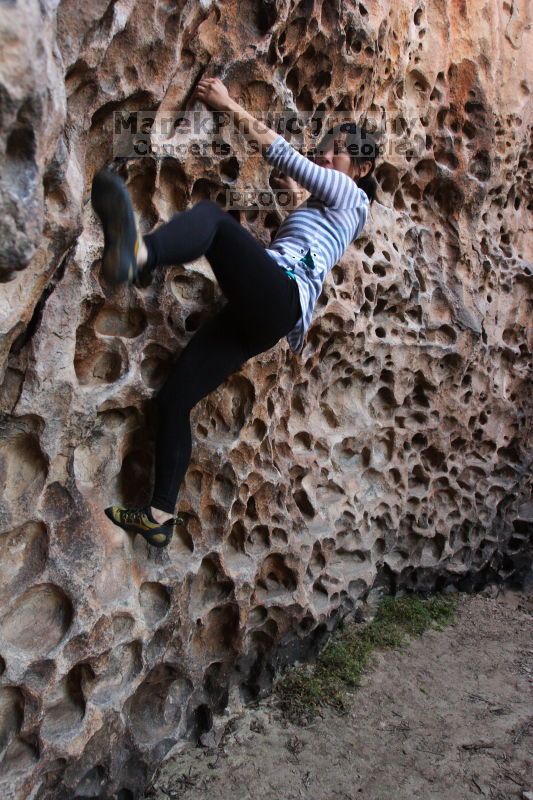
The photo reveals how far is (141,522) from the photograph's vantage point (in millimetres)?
2254

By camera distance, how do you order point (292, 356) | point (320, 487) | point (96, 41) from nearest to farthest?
point (96, 41)
point (292, 356)
point (320, 487)

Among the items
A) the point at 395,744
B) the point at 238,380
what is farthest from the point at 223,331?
the point at 395,744

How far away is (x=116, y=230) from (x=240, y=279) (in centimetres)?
53

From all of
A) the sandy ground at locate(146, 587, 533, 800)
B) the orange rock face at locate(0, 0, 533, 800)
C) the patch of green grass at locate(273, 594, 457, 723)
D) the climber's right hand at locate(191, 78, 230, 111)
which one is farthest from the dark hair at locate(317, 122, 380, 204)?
the sandy ground at locate(146, 587, 533, 800)

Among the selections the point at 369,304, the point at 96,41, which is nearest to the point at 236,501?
the point at 369,304

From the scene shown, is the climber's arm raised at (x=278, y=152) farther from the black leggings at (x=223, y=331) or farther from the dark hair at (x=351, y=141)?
the dark hair at (x=351, y=141)

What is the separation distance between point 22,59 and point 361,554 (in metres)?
2.75

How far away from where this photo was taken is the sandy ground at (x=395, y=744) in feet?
8.42

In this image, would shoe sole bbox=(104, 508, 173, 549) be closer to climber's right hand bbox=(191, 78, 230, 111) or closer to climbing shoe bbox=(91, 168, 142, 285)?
climbing shoe bbox=(91, 168, 142, 285)

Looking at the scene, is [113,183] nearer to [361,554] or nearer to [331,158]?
[331,158]

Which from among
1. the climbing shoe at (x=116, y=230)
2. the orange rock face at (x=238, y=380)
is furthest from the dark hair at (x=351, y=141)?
the climbing shoe at (x=116, y=230)

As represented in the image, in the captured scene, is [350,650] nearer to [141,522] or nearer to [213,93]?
[141,522]

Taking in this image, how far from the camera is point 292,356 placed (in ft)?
9.68

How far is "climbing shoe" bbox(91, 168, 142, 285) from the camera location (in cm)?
170
